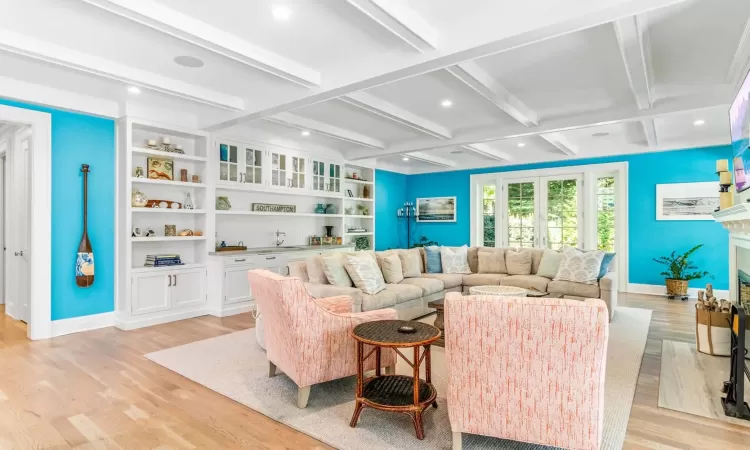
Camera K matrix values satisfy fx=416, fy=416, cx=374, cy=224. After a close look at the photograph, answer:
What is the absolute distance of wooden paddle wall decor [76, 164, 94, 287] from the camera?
441 cm

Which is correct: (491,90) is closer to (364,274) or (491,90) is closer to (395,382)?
(364,274)

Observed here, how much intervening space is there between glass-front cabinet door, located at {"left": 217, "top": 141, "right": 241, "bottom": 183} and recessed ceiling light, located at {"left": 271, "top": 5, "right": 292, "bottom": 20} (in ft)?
10.3

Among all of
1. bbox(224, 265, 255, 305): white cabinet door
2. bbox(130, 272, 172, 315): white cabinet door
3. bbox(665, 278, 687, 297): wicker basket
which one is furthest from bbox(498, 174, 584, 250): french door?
bbox(130, 272, 172, 315): white cabinet door

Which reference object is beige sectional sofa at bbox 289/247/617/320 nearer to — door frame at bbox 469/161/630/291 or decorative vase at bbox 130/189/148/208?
decorative vase at bbox 130/189/148/208

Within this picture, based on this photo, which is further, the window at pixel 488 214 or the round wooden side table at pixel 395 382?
the window at pixel 488 214

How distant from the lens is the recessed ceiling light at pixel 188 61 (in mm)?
3428

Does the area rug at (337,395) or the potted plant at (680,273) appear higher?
the potted plant at (680,273)

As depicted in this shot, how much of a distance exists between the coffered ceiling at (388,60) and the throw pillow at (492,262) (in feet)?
5.43

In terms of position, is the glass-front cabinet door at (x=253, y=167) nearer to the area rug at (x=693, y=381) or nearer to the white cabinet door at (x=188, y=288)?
the white cabinet door at (x=188, y=288)

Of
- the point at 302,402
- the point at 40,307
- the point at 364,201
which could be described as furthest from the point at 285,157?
the point at 302,402

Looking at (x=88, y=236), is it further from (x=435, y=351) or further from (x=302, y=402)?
(x=435, y=351)

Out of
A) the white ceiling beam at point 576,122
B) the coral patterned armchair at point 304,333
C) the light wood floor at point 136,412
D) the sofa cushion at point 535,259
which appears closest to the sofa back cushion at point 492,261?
the sofa cushion at point 535,259

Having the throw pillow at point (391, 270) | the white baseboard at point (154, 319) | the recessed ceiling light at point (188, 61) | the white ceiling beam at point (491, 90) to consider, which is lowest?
the white baseboard at point (154, 319)

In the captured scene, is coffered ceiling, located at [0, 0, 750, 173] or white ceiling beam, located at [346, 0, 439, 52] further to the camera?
coffered ceiling, located at [0, 0, 750, 173]
